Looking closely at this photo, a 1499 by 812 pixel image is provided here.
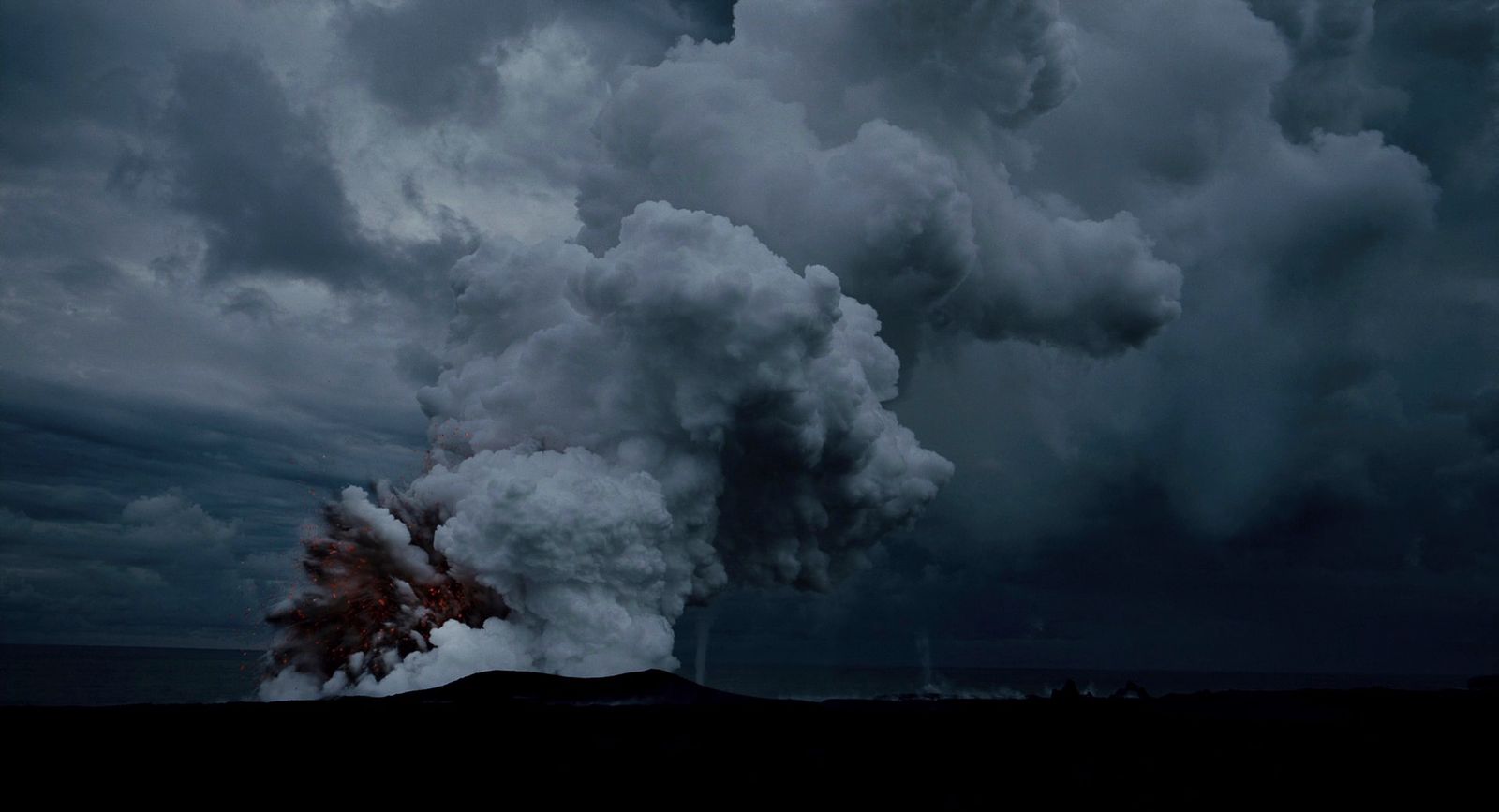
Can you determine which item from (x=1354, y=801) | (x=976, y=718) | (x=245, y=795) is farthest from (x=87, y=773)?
(x=976, y=718)

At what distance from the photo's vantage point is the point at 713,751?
61875 millimetres

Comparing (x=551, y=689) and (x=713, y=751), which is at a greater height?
(x=551, y=689)

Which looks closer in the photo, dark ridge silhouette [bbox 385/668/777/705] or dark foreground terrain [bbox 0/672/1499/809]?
dark foreground terrain [bbox 0/672/1499/809]

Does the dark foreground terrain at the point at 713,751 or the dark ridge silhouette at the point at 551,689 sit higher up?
the dark ridge silhouette at the point at 551,689

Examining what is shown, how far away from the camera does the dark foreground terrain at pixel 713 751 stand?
43594mm

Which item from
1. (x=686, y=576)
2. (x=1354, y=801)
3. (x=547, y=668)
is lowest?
(x=1354, y=801)

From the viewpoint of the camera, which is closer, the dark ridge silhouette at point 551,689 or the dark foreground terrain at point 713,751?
the dark foreground terrain at point 713,751

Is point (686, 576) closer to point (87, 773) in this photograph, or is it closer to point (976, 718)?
point (976, 718)

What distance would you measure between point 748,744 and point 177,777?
31.6 meters

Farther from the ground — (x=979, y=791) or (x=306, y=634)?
(x=306, y=634)

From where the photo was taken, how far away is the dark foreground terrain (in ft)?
143

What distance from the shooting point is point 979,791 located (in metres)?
44.6

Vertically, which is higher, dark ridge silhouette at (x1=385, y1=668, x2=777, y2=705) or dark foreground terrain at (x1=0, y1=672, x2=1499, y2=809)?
dark ridge silhouette at (x1=385, y1=668, x2=777, y2=705)

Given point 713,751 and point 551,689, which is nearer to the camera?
point 713,751
